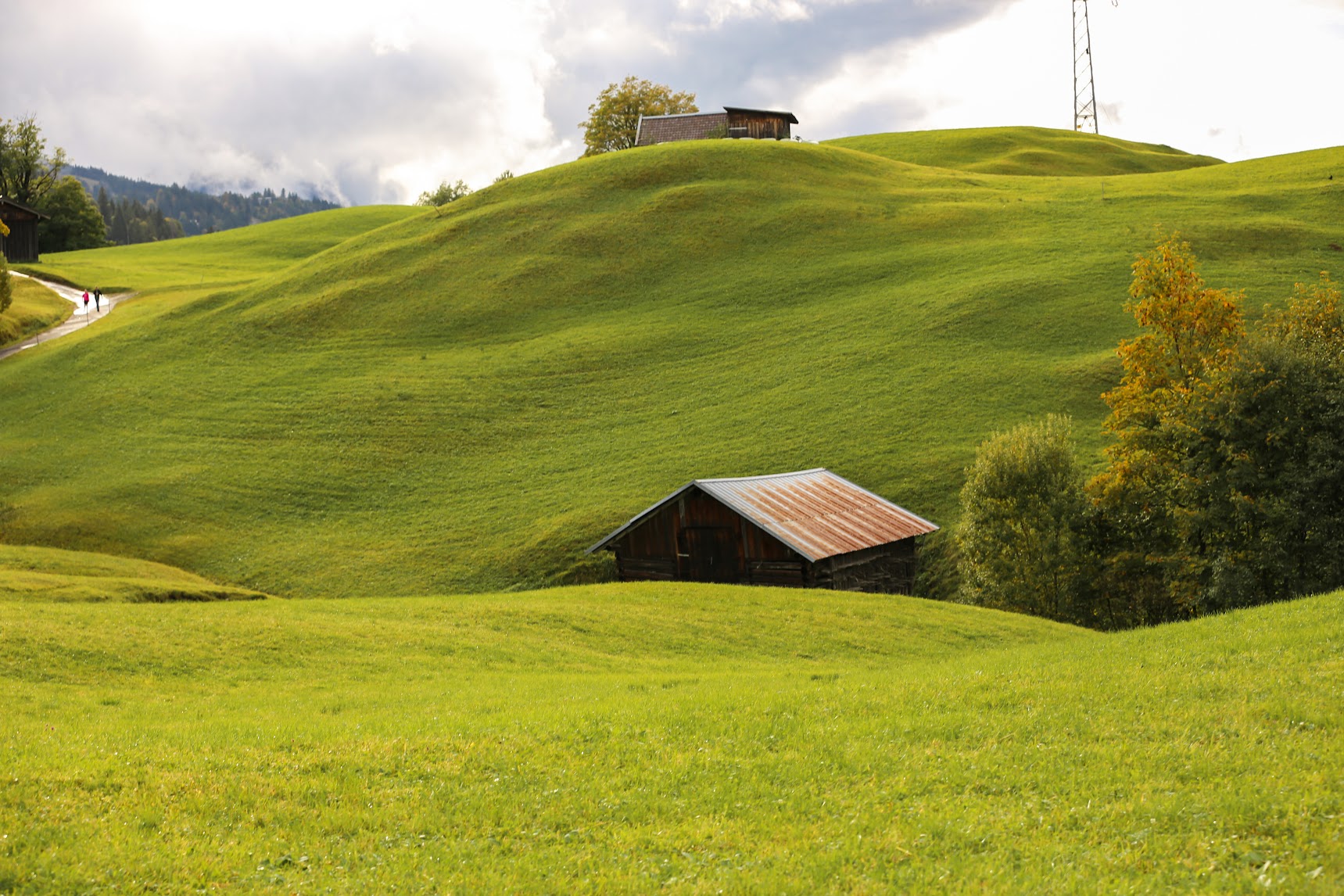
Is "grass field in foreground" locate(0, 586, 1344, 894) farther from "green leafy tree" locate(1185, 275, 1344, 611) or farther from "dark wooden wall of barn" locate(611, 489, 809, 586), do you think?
"dark wooden wall of barn" locate(611, 489, 809, 586)

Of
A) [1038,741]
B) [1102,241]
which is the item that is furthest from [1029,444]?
[1102,241]

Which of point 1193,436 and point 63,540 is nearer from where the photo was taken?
point 1193,436

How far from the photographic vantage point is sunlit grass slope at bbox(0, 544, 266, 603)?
29.0 meters

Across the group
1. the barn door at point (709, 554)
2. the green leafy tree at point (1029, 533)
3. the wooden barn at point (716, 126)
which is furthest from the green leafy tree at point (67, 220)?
the green leafy tree at point (1029, 533)

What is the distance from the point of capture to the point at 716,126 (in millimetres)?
128375

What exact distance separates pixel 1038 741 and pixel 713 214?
81007 millimetres

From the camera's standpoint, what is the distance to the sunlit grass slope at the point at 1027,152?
127 meters

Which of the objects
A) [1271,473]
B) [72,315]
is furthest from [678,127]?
[1271,473]

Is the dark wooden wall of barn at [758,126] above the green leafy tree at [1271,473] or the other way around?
above

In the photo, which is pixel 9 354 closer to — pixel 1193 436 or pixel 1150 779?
pixel 1193 436

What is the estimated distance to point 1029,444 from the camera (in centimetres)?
4128

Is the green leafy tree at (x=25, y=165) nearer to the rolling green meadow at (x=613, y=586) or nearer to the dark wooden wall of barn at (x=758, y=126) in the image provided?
the rolling green meadow at (x=613, y=586)

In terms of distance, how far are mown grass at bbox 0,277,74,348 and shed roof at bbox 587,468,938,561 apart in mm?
68463

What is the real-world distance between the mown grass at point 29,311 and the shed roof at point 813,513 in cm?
6846
